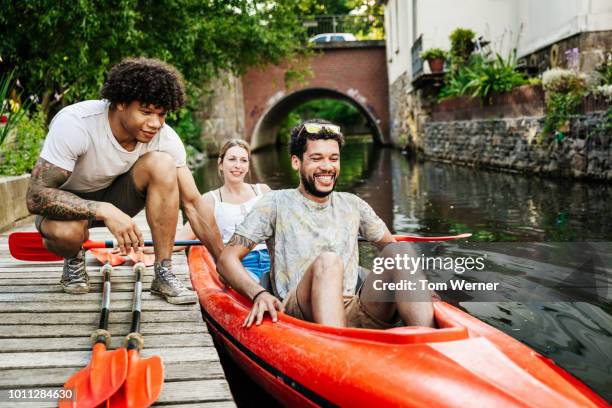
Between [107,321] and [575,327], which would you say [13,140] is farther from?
[575,327]

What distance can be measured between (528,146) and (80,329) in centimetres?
948

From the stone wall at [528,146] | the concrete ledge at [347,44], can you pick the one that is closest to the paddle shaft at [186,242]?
the stone wall at [528,146]

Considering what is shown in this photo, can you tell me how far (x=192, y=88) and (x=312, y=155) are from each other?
537 inches

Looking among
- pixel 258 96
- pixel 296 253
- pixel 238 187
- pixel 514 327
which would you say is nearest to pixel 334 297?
pixel 296 253

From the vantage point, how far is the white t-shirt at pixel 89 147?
2.97 meters

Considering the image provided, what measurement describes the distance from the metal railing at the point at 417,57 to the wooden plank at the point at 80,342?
14352 mm

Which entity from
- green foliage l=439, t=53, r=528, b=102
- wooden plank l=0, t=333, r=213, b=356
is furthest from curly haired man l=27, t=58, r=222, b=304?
green foliage l=439, t=53, r=528, b=102

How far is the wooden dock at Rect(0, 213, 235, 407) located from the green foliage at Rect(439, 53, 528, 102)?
32.8 ft

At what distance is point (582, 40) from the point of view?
10352 millimetres

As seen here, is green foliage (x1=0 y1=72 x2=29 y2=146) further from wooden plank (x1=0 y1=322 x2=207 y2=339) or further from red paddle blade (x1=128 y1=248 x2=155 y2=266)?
wooden plank (x1=0 y1=322 x2=207 y2=339)

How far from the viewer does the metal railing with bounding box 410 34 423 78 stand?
16.4 m

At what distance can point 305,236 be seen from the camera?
273 centimetres

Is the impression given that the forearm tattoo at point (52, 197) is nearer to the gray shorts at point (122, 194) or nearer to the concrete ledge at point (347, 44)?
the gray shorts at point (122, 194)

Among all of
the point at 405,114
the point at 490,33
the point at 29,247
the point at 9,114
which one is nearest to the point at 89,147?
the point at 29,247
